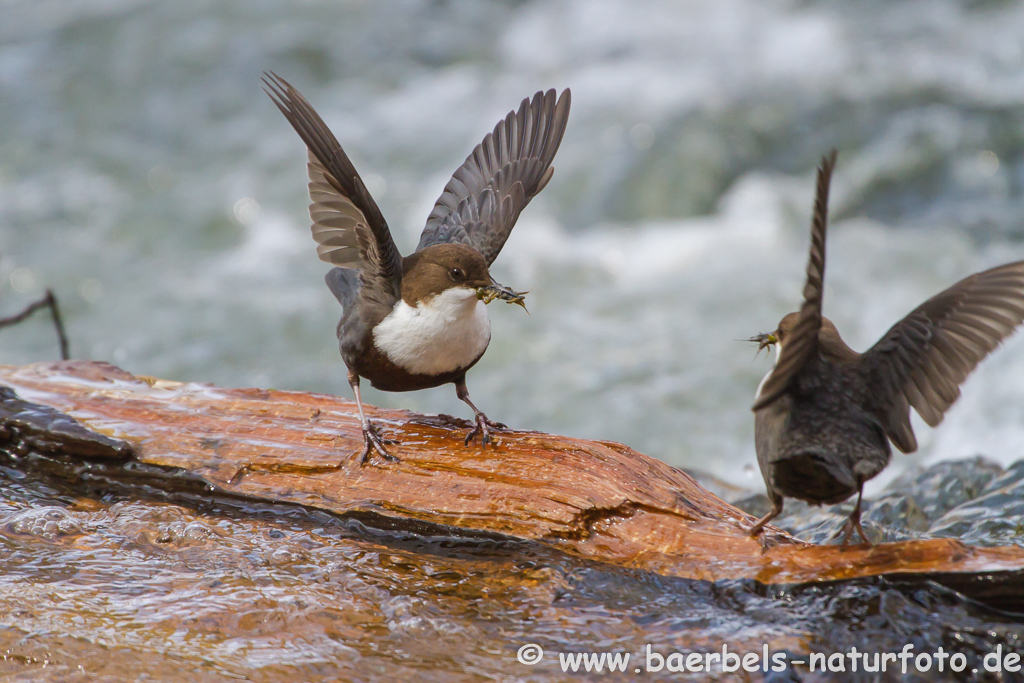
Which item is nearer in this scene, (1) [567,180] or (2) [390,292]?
(2) [390,292]

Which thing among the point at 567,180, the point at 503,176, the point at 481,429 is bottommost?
the point at 481,429

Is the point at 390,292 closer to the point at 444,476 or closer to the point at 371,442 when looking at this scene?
the point at 371,442

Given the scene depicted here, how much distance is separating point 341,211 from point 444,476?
1.06 m

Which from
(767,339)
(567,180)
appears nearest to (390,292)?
(767,339)

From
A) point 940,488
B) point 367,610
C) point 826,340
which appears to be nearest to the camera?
point 367,610

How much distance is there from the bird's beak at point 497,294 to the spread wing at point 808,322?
3.44 ft

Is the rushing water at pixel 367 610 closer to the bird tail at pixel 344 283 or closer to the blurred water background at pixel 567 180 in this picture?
the bird tail at pixel 344 283

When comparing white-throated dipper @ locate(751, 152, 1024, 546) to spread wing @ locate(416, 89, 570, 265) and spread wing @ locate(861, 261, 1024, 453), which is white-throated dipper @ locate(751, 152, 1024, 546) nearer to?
spread wing @ locate(861, 261, 1024, 453)

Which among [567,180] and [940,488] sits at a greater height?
[567,180]

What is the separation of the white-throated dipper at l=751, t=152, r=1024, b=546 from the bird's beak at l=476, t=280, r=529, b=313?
1027mm

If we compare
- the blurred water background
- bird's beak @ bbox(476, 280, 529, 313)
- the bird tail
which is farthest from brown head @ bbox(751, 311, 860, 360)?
the blurred water background

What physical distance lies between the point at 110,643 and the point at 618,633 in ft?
4.64

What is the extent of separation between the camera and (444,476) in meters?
3.23

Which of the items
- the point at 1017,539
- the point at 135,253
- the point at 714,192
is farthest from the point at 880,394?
the point at 135,253
